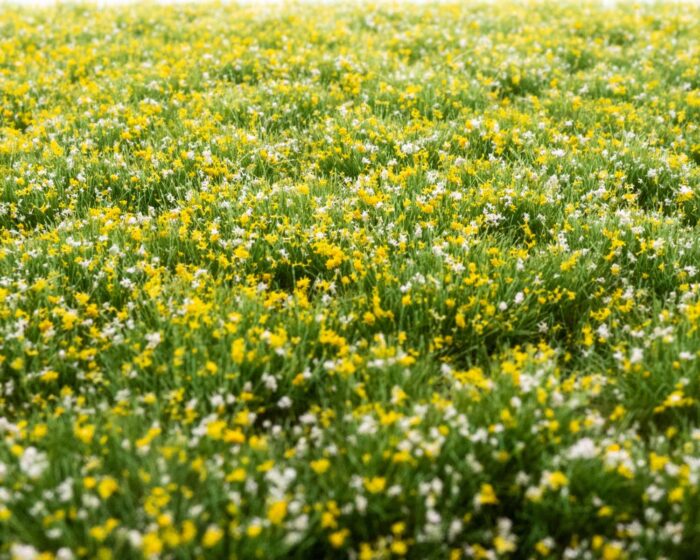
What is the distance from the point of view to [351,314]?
3.92 metres

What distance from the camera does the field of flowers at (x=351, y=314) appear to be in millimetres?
2840

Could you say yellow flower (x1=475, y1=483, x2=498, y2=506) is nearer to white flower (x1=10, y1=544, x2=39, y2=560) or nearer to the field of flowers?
the field of flowers

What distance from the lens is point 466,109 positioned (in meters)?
6.84

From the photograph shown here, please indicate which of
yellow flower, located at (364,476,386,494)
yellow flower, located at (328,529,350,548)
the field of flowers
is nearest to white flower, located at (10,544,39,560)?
the field of flowers

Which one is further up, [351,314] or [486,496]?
[351,314]

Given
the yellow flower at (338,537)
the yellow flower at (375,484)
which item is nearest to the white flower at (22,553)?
the yellow flower at (338,537)

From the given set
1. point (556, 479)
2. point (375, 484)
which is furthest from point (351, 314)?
point (556, 479)

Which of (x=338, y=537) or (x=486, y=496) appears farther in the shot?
(x=486, y=496)

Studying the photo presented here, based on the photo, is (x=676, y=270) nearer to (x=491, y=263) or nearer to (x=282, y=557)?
(x=491, y=263)

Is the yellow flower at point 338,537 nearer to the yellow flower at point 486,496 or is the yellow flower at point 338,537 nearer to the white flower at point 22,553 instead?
the yellow flower at point 486,496

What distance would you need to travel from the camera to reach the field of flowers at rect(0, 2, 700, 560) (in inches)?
112

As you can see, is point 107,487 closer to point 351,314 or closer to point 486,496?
point 486,496

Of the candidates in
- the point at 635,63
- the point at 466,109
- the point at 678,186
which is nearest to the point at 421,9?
the point at 635,63

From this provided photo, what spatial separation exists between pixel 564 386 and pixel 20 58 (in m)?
8.32
